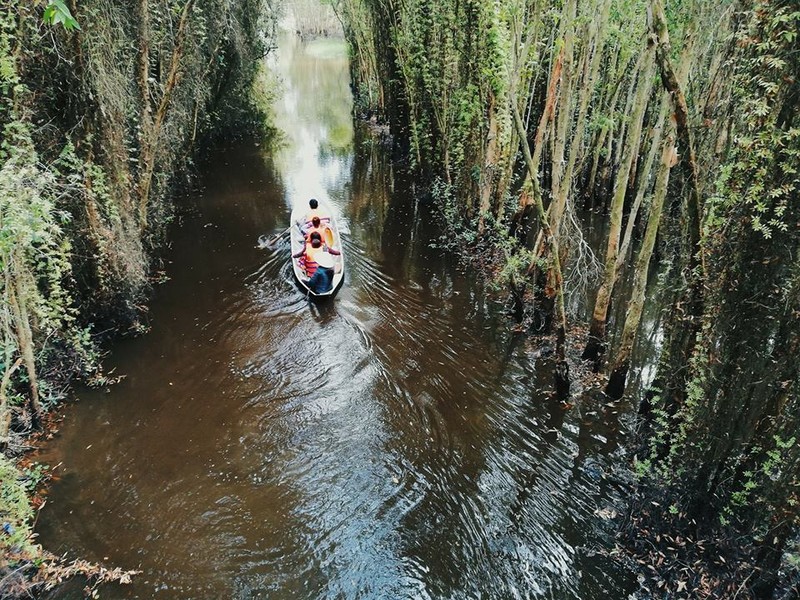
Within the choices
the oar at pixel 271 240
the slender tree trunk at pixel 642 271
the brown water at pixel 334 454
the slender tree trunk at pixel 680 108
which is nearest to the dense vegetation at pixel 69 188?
the brown water at pixel 334 454

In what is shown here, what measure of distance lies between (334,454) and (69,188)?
16.2 feet

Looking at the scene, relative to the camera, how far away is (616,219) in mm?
7195

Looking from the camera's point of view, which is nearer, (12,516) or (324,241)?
(12,516)

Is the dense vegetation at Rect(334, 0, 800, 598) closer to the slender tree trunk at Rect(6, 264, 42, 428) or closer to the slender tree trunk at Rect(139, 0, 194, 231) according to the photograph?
the slender tree trunk at Rect(139, 0, 194, 231)

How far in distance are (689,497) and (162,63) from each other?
11.9m

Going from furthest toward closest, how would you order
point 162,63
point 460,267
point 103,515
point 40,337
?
point 460,267 → point 162,63 → point 40,337 → point 103,515

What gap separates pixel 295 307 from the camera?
1082 centimetres

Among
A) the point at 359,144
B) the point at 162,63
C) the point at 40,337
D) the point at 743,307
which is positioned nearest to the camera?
the point at 743,307

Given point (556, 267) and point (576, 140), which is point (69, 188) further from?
point (576, 140)

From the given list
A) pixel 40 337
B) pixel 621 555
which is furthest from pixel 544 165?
pixel 40 337

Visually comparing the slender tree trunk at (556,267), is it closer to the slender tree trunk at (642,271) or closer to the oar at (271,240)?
the slender tree trunk at (642,271)

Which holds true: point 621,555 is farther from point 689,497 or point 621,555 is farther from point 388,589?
point 388,589

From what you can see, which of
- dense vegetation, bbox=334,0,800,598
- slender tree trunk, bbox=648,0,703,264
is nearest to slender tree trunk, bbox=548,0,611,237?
dense vegetation, bbox=334,0,800,598

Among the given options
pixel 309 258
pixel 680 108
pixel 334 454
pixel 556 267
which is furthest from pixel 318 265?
pixel 680 108
